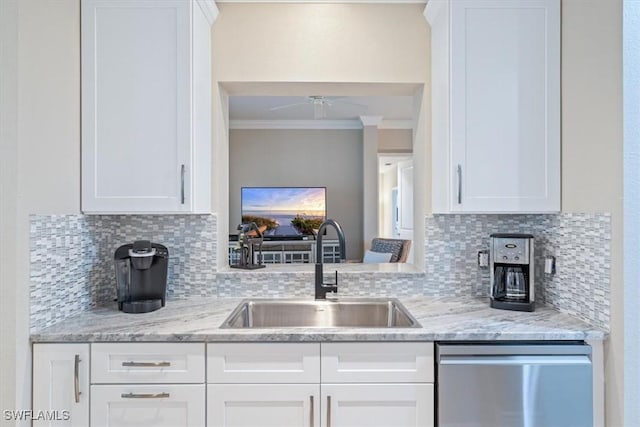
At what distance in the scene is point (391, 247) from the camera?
14.9 feet

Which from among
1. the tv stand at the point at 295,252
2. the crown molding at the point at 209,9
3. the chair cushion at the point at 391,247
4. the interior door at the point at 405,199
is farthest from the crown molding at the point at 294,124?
the crown molding at the point at 209,9

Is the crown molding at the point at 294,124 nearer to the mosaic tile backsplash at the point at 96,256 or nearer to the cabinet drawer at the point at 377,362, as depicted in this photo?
the mosaic tile backsplash at the point at 96,256

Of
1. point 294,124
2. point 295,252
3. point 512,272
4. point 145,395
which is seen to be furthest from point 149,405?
point 294,124

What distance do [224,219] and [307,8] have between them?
1.22 meters

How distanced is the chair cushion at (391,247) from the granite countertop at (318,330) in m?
2.54

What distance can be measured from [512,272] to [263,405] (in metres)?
1.29

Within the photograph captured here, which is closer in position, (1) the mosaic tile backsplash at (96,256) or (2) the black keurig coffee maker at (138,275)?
(1) the mosaic tile backsplash at (96,256)

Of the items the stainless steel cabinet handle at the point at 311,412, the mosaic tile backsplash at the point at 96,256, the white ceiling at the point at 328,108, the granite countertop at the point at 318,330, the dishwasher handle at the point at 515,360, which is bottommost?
the stainless steel cabinet handle at the point at 311,412

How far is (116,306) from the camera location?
1984 millimetres

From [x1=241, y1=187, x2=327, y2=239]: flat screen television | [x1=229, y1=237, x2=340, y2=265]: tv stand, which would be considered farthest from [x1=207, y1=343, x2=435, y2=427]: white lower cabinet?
[x1=241, y1=187, x2=327, y2=239]: flat screen television

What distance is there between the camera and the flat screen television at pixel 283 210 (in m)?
5.92

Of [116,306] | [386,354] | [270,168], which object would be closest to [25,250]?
[116,306]

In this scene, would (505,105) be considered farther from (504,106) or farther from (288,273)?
(288,273)

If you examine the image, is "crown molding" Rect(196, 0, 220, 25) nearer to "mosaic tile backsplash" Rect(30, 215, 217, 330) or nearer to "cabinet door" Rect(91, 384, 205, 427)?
"mosaic tile backsplash" Rect(30, 215, 217, 330)
